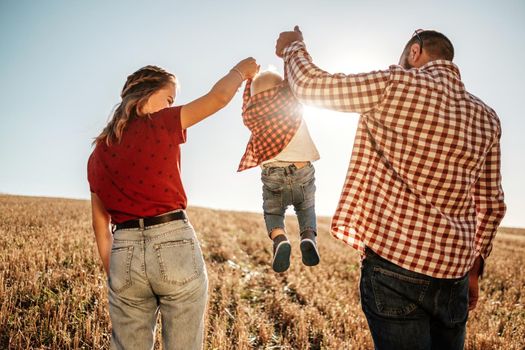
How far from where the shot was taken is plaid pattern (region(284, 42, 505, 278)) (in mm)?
1938

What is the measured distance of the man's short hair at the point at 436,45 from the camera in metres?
2.21

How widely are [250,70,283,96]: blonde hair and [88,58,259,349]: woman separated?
890 millimetres

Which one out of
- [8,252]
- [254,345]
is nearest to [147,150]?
[254,345]

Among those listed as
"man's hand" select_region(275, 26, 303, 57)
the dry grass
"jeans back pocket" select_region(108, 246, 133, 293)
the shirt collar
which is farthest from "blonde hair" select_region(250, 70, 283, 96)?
the dry grass

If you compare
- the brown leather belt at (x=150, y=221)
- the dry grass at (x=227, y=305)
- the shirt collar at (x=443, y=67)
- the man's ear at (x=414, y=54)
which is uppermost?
the man's ear at (x=414, y=54)

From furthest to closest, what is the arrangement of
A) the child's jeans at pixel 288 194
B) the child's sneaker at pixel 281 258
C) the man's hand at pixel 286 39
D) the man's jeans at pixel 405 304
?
the child's jeans at pixel 288 194, the child's sneaker at pixel 281 258, the man's hand at pixel 286 39, the man's jeans at pixel 405 304

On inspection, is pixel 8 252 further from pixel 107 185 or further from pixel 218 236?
pixel 218 236

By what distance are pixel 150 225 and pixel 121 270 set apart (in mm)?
321

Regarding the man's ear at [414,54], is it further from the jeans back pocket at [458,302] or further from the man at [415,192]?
the jeans back pocket at [458,302]

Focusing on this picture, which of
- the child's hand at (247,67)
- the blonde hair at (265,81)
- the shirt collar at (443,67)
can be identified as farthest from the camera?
the blonde hair at (265,81)

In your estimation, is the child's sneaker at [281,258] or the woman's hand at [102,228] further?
the child's sneaker at [281,258]

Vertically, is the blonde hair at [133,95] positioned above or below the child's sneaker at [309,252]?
above

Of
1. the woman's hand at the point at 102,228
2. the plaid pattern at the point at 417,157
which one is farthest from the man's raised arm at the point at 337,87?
the woman's hand at the point at 102,228

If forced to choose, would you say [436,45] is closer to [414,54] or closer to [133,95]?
[414,54]
